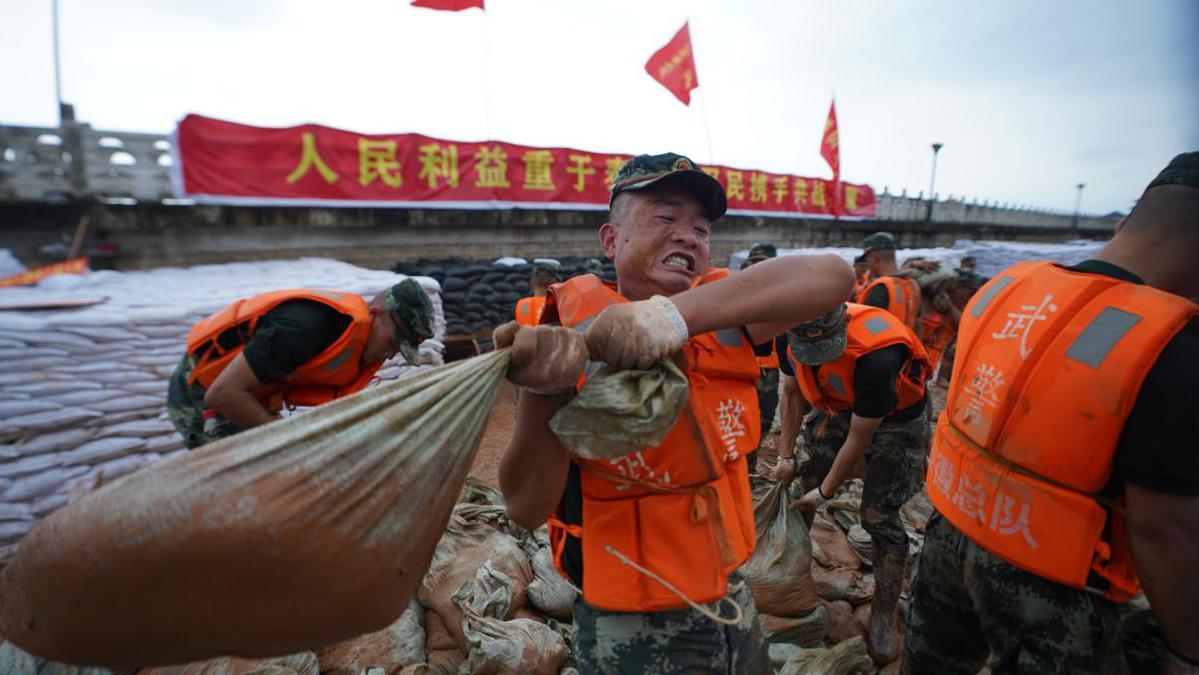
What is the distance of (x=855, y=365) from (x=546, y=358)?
216 cm

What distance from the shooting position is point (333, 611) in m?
0.73

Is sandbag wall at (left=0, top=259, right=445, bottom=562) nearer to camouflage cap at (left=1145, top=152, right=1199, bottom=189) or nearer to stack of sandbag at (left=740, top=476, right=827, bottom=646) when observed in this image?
stack of sandbag at (left=740, top=476, right=827, bottom=646)

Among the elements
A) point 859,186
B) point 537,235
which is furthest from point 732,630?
point 859,186

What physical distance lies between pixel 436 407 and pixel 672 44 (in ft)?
40.4

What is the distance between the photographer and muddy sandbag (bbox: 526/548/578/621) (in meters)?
2.64

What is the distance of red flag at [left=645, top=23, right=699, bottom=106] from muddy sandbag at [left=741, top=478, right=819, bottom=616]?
412 inches

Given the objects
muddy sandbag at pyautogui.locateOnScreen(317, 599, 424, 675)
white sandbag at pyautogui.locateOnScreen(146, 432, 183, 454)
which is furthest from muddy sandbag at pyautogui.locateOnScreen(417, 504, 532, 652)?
white sandbag at pyautogui.locateOnScreen(146, 432, 183, 454)

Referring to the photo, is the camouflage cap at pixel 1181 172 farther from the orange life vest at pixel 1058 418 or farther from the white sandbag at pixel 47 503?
the white sandbag at pixel 47 503

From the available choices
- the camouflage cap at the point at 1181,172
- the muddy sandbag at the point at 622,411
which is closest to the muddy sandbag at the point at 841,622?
the camouflage cap at the point at 1181,172

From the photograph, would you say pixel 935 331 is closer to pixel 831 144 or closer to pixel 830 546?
pixel 830 546

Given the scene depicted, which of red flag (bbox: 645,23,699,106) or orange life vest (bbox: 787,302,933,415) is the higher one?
red flag (bbox: 645,23,699,106)

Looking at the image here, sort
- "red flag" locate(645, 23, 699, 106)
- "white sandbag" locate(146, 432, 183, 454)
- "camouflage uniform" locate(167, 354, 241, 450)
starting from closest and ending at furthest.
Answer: "camouflage uniform" locate(167, 354, 241, 450) → "white sandbag" locate(146, 432, 183, 454) → "red flag" locate(645, 23, 699, 106)

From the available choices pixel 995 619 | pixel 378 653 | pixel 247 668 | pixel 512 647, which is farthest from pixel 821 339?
pixel 247 668

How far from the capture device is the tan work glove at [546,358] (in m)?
0.92
